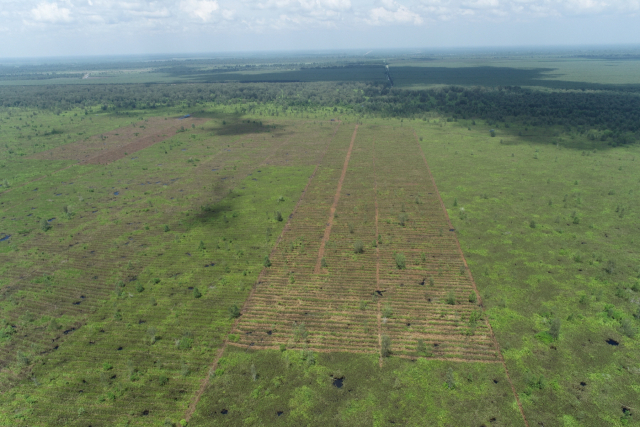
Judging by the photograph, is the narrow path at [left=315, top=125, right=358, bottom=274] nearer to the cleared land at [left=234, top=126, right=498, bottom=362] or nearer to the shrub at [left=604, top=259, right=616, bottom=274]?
the cleared land at [left=234, top=126, right=498, bottom=362]

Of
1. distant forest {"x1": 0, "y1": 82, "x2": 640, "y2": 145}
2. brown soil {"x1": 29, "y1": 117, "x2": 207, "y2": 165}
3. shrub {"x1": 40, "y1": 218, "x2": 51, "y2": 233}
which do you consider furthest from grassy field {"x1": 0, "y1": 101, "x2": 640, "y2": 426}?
distant forest {"x1": 0, "y1": 82, "x2": 640, "y2": 145}

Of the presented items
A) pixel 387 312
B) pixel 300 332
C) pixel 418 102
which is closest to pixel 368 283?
pixel 387 312

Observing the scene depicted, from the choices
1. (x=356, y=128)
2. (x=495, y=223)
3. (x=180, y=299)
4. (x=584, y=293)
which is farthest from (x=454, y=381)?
(x=356, y=128)

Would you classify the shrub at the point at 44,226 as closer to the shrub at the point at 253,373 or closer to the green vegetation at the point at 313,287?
the green vegetation at the point at 313,287

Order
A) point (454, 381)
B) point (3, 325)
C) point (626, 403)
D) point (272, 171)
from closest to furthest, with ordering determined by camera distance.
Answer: point (626, 403), point (454, 381), point (3, 325), point (272, 171)

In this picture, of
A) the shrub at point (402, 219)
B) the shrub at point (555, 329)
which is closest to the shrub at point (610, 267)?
the shrub at point (555, 329)

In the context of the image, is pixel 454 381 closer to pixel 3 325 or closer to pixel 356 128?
pixel 3 325

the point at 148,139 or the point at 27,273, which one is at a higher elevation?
the point at 148,139
